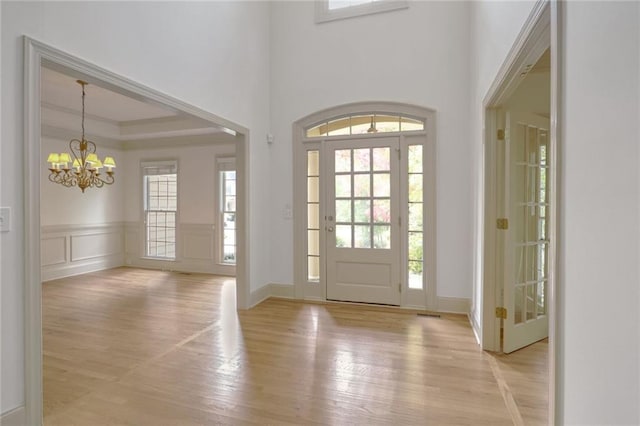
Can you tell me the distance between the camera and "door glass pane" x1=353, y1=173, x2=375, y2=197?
14.4 ft

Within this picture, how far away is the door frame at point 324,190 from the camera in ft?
13.5

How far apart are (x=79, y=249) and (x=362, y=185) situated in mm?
5417

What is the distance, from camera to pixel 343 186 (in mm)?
4492

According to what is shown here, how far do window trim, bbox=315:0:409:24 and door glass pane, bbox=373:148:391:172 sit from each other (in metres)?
1.79

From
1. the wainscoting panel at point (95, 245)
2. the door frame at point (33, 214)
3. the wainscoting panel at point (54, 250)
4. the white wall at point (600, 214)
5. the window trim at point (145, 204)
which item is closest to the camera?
the white wall at point (600, 214)

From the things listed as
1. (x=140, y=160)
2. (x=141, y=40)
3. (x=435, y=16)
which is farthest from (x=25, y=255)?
(x=140, y=160)

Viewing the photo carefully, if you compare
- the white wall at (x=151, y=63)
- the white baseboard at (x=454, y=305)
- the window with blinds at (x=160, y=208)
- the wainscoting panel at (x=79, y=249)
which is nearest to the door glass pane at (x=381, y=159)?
the white wall at (x=151, y=63)

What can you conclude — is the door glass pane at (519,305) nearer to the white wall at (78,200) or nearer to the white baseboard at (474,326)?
the white baseboard at (474,326)

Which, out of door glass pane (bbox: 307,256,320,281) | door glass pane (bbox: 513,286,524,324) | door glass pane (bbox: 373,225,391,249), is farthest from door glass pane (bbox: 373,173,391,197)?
door glass pane (bbox: 513,286,524,324)

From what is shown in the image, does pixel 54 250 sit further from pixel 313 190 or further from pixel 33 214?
pixel 33 214

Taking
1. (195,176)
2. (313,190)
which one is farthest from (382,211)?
(195,176)

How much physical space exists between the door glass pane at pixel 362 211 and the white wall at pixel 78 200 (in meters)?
4.72

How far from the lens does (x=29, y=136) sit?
1.91 m

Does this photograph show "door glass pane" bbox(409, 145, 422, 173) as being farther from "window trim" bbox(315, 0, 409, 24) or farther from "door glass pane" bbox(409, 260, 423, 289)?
"window trim" bbox(315, 0, 409, 24)
